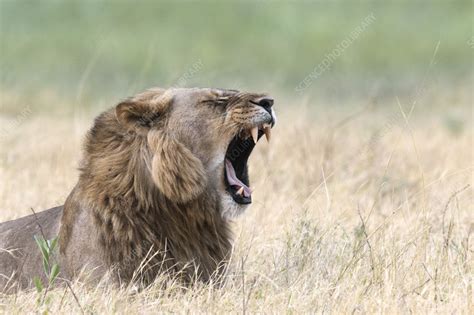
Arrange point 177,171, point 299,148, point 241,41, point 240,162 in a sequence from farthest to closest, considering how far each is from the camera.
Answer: point 241,41
point 299,148
point 240,162
point 177,171

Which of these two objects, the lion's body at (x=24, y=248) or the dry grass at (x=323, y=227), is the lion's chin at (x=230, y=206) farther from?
the lion's body at (x=24, y=248)

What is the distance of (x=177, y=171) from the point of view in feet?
17.5

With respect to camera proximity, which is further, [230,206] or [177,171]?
[230,206]

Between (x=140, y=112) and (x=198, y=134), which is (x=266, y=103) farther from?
(x=140, y=112)

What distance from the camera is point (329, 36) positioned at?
954 inches

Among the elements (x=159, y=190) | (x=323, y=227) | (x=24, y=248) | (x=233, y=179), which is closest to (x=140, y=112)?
(x=159, y=190)

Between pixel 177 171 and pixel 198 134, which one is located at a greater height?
pixel 198 134

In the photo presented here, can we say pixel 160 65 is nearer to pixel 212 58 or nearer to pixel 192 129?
pixel 212 58

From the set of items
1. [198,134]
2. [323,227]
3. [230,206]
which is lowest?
[323,227]

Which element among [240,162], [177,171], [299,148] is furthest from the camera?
[299,148]

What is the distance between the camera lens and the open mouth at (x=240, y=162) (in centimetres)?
549

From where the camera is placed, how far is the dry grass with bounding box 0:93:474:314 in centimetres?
509

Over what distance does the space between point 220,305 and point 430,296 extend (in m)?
1.00

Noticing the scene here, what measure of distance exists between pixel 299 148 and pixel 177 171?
418 cm
